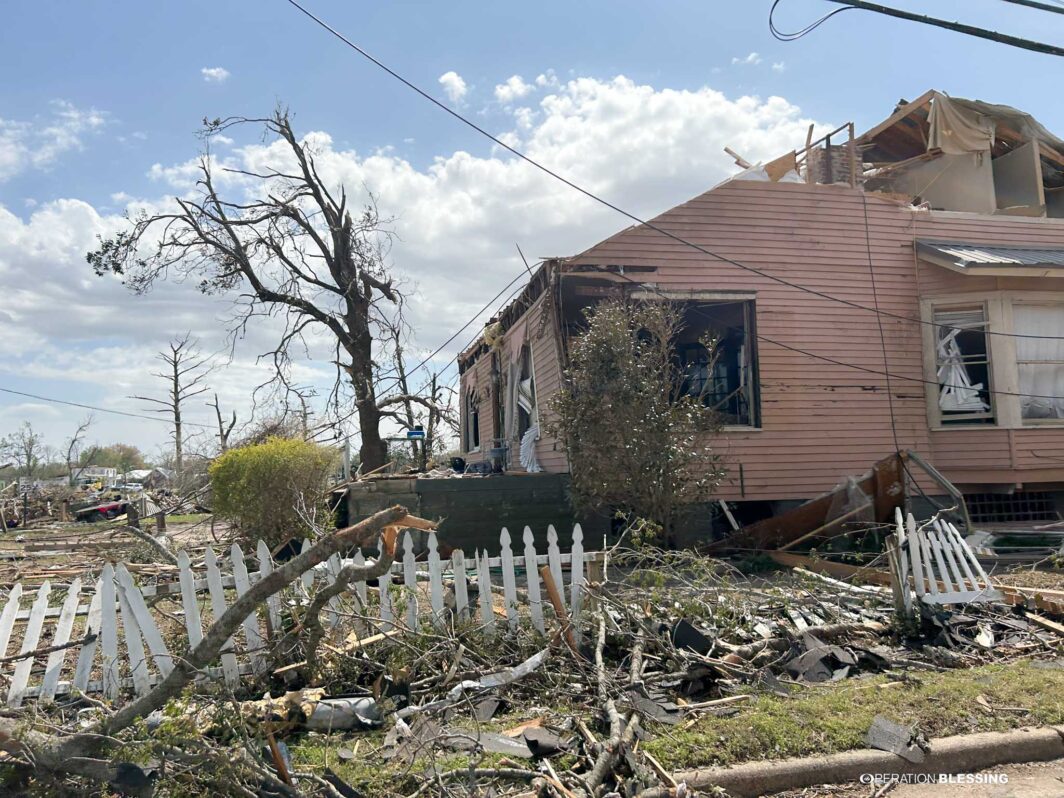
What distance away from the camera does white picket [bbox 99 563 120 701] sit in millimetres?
4805

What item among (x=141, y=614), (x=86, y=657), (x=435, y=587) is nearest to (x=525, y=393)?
(x=435, y=587)

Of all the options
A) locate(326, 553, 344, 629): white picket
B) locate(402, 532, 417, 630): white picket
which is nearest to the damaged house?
locate(402, 532, 417, 630): white picket

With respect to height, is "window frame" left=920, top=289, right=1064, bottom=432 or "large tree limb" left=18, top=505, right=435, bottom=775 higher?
"window frame" left=920, top=289, right=1064, bottom=432

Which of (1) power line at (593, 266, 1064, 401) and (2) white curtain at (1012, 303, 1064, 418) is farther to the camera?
(2) white curtain at (1012, 303, 1064, 418)

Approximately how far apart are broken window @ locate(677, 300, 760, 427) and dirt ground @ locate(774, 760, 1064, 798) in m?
8.05

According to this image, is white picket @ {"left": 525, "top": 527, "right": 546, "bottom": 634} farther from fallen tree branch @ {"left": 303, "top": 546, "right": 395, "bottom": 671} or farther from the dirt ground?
the dirt ground

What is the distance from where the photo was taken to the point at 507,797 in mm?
3533

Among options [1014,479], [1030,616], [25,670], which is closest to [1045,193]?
[1014,479]

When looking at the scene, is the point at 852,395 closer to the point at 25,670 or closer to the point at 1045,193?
the point at 1045,193

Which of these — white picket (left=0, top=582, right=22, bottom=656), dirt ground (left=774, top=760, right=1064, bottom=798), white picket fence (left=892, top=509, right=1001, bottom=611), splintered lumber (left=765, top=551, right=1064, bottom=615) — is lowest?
dirt ground (left=774, top=760, right=1064, bottom=798)

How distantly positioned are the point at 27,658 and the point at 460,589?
265cm

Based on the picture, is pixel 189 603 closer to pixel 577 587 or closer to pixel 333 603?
pixel 333 603

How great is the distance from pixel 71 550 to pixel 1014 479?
54.4ft

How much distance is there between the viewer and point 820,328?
41.5 ft
